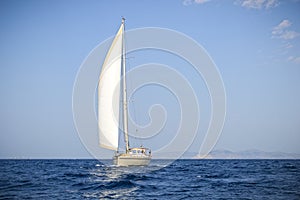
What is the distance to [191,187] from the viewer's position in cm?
2716

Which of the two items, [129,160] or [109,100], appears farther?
[109,100]

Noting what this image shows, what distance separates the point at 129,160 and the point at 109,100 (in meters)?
8.89

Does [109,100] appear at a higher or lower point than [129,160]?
higher

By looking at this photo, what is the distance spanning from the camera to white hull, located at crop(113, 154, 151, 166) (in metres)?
43.3

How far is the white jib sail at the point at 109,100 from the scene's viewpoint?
45.8 meters

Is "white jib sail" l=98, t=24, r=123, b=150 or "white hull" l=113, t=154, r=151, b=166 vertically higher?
"white jib sail" l=98, t=24, r=123, b=150

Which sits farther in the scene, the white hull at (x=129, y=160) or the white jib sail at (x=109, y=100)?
the white jib sail at (x=109, y=100)

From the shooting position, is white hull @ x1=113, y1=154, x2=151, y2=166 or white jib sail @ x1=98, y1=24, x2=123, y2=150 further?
white jib sail @ x1=98, y1=24, x2=123, y2=150

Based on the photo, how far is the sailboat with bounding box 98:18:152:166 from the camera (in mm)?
45406

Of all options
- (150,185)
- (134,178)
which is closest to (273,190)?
(150,185)

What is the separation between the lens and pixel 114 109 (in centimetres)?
4722

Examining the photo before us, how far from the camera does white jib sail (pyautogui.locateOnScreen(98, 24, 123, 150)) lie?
45844 mm

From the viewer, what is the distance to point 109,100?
153 feet

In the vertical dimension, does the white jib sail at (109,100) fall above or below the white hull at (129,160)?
above
